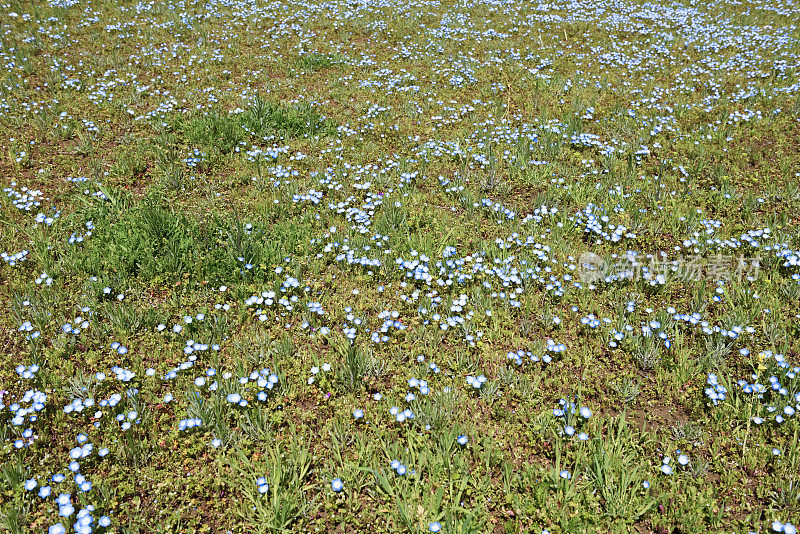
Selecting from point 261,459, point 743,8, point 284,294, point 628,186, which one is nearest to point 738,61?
point 743,8

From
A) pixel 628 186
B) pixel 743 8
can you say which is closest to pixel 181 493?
pixel 628 186

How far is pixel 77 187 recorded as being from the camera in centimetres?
688

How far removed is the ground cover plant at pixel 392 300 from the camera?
12.3ft

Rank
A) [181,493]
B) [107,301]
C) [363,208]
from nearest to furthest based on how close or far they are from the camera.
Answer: [181,493], [107,301], [363,208]

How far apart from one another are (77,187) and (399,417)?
5834mm

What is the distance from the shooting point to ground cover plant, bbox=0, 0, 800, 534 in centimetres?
373

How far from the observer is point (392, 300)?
554 centimetres

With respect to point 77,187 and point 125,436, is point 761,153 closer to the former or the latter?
point 125,436

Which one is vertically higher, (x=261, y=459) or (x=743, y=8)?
(x=743, y=8)

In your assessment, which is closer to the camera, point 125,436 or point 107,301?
point 125,436

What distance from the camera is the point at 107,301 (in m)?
5.16

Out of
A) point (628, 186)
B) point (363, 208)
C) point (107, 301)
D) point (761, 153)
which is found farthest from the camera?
point (761, 153)

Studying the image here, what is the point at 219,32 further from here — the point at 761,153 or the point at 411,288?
the point at 761,153

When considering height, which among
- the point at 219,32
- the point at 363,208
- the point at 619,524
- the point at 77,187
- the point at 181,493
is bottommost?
the point at 619,524
